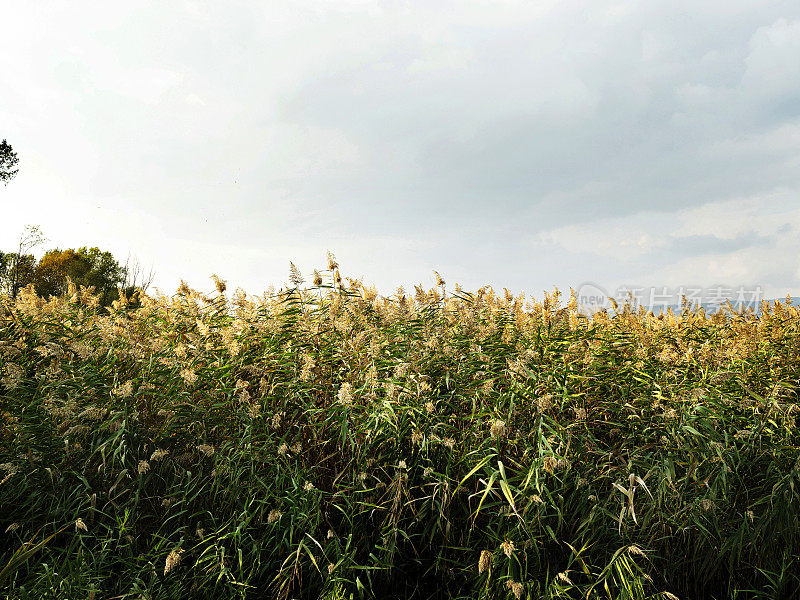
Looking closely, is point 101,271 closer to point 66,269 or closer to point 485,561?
point 66,269

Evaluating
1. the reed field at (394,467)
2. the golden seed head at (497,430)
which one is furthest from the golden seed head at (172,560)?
the golden seed head at (497,430)

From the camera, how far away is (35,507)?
2846mm

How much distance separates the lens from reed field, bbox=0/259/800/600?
8.33 feet

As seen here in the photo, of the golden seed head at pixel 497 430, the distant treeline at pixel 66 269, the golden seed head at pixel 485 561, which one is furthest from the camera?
the distant treeline at pixel 66 269

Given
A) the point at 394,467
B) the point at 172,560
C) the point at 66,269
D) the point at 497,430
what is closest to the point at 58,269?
the point at 66,269

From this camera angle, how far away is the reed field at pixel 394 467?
8.33ft

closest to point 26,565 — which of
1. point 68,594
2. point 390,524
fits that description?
point 68,594

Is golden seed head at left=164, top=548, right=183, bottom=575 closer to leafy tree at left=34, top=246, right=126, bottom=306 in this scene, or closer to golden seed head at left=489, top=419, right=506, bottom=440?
golden seed head at left=489, top=419, right=506, bottom=440

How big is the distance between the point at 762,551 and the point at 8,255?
27.9m

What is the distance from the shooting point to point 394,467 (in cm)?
261

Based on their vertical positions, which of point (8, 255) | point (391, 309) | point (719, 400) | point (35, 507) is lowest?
point (35, 507)

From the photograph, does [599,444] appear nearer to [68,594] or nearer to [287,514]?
[287,514]

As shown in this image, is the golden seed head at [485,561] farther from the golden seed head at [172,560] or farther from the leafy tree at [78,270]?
the leafy tree at [78,270]

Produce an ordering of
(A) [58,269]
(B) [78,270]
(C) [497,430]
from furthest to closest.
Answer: (A) [58,269] < (B) [78,270] < (C) [497,430]
